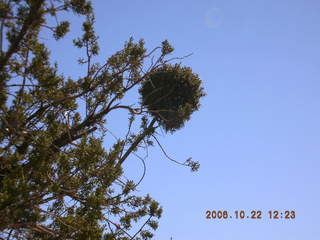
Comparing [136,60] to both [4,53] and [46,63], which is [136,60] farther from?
[4,53]

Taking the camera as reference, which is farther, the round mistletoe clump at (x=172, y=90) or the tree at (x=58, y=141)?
the round mistletoe clump at (x=172, y=90)

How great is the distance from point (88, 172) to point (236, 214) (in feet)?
26.5

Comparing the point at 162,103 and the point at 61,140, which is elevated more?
the point at 162,103

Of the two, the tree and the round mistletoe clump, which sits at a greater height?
the round mistletoe clump

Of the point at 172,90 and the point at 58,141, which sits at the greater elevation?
the point at 172,90

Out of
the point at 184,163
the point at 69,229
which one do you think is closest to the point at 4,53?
the point at 69,229

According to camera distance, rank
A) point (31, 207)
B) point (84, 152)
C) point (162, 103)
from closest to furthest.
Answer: point (31, 207) → point (84, 152) → point (162, 103)

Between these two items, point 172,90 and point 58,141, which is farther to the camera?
point 172,90

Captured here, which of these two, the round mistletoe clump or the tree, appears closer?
the tree

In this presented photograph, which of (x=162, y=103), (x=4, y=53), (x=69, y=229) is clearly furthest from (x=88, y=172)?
(x=162, y=103)

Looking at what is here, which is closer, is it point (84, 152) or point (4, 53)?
point (4, 53)

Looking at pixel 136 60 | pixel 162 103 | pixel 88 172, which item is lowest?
pixel 88 172

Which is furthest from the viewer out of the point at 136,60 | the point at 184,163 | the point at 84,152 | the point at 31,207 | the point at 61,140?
the point at 184,163

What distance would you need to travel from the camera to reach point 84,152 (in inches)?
316
